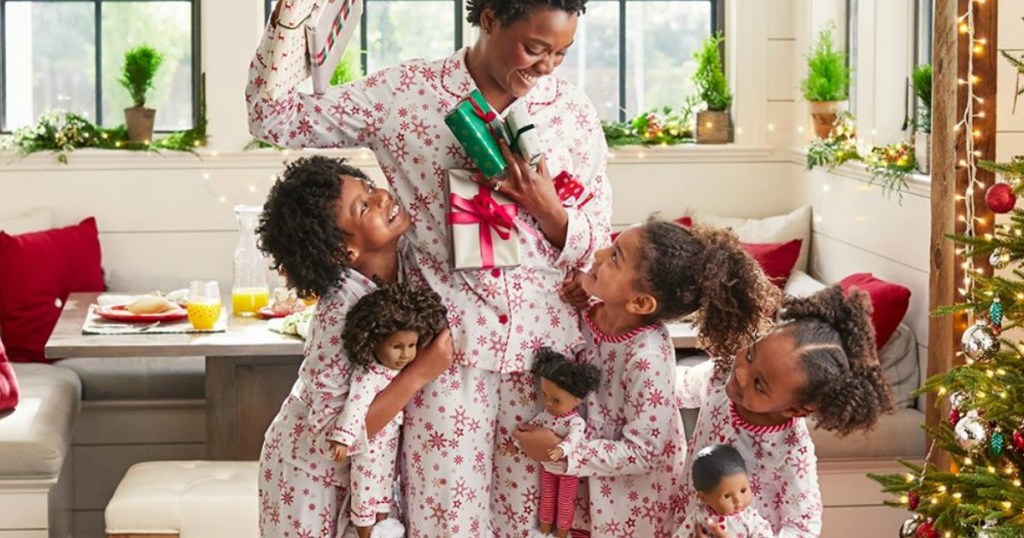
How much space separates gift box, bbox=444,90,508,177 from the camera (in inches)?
101

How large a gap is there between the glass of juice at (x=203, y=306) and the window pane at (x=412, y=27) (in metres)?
1.72

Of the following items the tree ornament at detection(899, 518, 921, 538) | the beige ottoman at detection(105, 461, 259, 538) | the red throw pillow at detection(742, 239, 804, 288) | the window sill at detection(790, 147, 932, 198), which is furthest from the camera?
the red throw pillow at detection(742, 239, 804, 288)

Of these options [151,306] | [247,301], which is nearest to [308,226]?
[151,306]

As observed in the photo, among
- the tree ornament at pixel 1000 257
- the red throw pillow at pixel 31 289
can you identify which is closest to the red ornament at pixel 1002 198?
the tree ornament at pixel 1000 257

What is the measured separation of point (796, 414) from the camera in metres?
2.56

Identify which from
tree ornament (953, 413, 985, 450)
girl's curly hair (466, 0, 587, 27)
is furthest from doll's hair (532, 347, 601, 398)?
tree ornament (953, 413, 985, 450)

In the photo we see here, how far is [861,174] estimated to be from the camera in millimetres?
5008

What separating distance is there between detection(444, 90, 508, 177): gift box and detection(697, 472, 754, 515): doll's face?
0.62m

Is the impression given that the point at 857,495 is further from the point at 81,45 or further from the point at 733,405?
the point at 81,45

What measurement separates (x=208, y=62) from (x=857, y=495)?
2709 mm

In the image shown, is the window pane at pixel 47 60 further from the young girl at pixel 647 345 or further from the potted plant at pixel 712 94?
the young girl at pixel 647 345

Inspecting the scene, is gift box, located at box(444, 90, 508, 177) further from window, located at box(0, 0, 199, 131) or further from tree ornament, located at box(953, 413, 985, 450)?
window, located at box(0, 0, 199, 131)

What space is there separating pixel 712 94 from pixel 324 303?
11.1ft

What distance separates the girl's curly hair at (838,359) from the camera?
250cm
